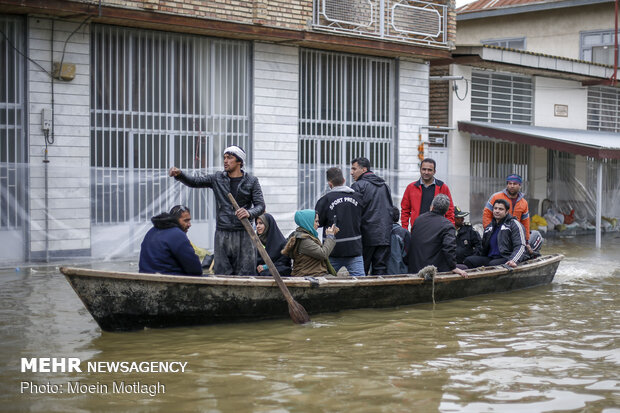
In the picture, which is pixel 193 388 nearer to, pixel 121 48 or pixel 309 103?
pixel 121 48

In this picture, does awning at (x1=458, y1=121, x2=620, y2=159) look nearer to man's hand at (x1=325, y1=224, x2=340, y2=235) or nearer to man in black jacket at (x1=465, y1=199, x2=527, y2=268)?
man in black jacket at (x1=465, y1=199, x2=527, y2=268)

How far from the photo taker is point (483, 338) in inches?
326

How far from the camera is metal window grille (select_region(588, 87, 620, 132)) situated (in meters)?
23.6

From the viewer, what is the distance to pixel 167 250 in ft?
26.8

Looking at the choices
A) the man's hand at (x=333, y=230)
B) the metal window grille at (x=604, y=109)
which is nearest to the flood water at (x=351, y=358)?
the man's hand at (x=333, y=230)

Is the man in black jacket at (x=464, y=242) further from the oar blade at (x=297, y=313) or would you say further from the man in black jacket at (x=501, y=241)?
the oar blade at (x=297, y=313)

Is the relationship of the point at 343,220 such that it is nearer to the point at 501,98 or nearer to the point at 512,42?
the point at 501,98

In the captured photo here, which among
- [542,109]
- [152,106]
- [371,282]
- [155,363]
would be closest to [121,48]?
[152,106]

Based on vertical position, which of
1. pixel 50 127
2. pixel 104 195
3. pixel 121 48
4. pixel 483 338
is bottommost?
pixel 483 338

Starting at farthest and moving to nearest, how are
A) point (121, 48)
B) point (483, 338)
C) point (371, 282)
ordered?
1. point (121, 48)
2. point (371, 282)
3. point (483, 338)

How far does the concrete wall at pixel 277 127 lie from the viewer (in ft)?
53.0

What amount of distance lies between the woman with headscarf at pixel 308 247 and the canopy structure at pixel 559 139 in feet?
34.1

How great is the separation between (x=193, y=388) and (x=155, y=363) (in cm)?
87

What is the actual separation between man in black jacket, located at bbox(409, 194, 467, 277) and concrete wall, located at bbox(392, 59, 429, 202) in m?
8.10
